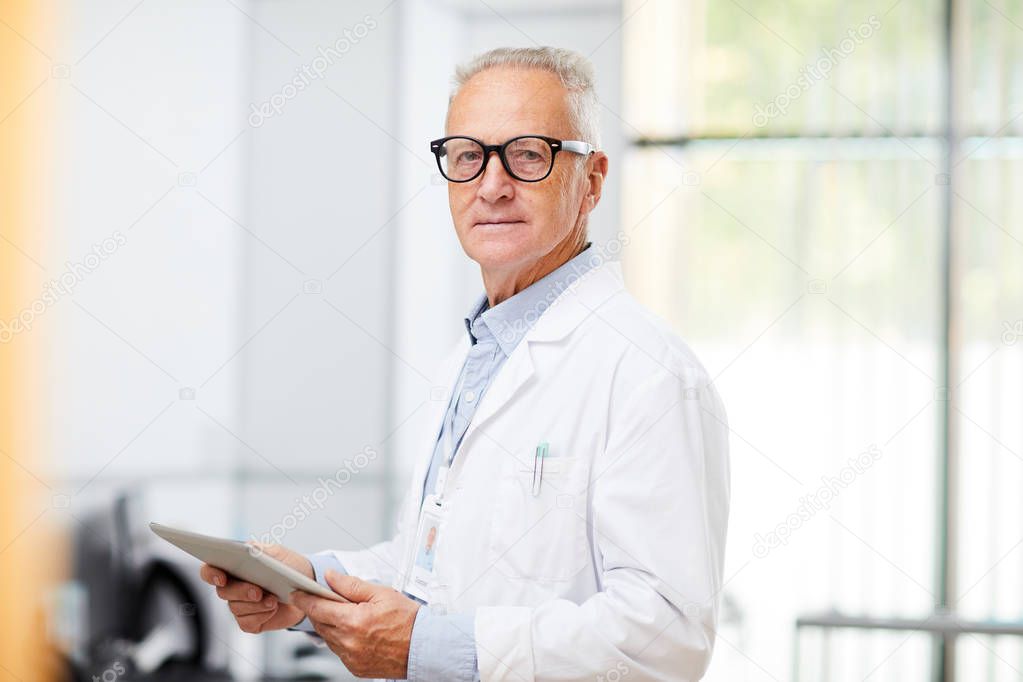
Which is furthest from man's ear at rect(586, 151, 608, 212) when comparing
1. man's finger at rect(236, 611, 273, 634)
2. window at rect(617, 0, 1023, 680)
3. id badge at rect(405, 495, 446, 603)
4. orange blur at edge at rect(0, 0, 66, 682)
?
orange blur at edge at rect(0, 0, 66, 682)

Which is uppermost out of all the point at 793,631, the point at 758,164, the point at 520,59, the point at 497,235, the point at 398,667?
the point at 758,164

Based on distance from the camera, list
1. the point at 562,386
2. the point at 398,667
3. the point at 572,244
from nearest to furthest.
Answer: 1. the point at 398,667
2. the point at 562,386
3. the point at 572,244

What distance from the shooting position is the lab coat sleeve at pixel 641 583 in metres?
1.08

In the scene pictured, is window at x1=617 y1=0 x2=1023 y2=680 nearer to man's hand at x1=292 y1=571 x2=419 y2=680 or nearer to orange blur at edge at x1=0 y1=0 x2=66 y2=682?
orange blur at edge at x1=0 y1=0 x2=66 y2=682

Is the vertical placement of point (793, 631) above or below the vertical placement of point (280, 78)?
below

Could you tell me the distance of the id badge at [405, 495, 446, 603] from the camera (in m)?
1.27

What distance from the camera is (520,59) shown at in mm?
1312

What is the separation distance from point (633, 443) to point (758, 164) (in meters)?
2.32

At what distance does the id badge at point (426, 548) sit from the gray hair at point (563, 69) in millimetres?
551

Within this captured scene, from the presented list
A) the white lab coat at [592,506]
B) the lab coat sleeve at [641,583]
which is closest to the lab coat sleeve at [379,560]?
the white lab coat at [592,506]

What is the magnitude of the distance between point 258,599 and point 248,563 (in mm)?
180

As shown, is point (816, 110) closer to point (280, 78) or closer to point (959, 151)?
point (959, 151)

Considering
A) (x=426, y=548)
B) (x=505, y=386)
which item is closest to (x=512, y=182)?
(x=505, y=386)

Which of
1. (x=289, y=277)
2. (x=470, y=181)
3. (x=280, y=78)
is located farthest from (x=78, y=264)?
(x=470, y=181)
